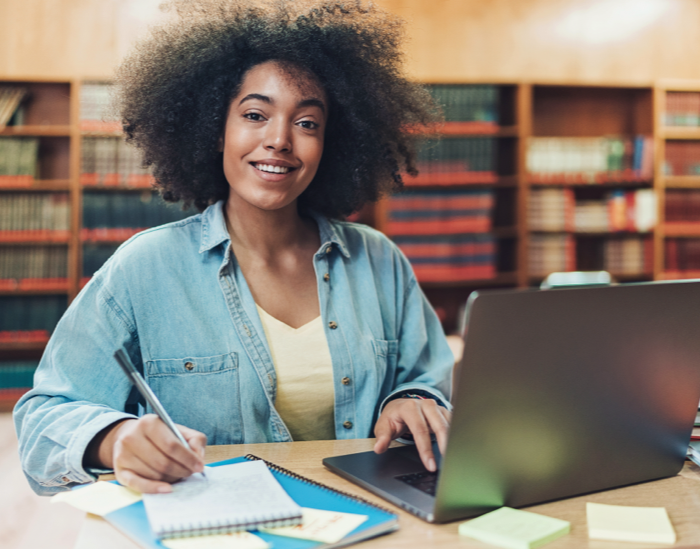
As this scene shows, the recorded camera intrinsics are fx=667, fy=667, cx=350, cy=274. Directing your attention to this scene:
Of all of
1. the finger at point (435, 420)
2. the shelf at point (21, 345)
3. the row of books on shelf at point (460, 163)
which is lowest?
the shelf at point (21, 345)

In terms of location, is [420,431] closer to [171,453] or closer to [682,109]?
[171,453]

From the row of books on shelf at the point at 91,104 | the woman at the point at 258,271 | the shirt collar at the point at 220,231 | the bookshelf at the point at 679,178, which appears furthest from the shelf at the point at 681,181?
the shirt collar at the point at 220,231

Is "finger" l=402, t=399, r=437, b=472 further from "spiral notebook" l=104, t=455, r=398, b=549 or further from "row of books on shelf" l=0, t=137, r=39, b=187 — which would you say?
"row of books on shelf" l=0, t=137, r=39, b=187

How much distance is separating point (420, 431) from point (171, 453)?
0.39 m

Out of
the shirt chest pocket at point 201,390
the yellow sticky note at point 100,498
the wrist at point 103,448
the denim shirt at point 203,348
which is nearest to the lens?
the yellow sticky note at point 100,498

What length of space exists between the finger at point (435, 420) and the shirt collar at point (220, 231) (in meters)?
0.47

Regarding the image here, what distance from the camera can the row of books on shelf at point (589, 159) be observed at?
4.54 meters

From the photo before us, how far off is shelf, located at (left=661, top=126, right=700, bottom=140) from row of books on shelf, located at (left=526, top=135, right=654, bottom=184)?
14 centimetres

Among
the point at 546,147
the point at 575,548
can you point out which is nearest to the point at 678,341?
the point at 575,548

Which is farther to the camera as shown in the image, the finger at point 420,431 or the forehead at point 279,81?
the forehead at point 279,81

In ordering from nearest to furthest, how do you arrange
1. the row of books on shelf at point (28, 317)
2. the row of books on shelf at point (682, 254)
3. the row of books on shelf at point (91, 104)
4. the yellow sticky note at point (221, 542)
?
the yellow sticky note at point (221, 542)
the row of books on shelf at point (91, 104)
the row of books on shelf at point (28, 317)
the row of books on shelf at point (682, 254)

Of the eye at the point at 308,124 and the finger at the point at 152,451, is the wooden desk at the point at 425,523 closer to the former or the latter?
the finger at the point at 152,451

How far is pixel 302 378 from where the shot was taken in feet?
4.23

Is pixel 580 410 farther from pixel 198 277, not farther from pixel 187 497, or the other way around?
pixel 198 277
